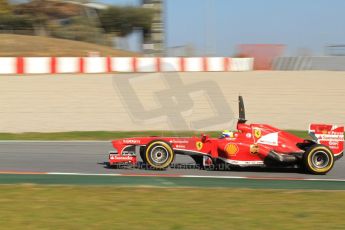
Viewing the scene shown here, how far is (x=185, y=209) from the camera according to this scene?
21.1 feet

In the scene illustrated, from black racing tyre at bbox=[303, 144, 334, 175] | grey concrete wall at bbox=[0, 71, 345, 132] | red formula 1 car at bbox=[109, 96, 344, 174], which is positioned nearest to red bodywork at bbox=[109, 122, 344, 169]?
red formula 1 car at bbox=[109, 96, 344, 174]

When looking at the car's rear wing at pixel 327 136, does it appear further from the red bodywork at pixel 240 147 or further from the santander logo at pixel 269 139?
the santander logo at pixel 269 139

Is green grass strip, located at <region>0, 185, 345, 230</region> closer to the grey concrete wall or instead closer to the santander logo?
the santander logo

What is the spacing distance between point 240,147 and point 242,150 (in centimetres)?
6

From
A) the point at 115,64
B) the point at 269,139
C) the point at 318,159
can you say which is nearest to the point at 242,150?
the point at 269,139

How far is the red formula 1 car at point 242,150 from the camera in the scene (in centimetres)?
984

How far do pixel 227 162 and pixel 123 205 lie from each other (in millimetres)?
3650

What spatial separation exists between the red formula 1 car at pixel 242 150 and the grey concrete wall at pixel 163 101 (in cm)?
853

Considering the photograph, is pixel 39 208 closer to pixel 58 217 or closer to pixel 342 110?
pixel 58 217

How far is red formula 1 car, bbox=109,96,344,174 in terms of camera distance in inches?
387

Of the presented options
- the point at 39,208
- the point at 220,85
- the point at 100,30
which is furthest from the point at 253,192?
the point at 100,30

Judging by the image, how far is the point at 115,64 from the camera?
79.7 feet

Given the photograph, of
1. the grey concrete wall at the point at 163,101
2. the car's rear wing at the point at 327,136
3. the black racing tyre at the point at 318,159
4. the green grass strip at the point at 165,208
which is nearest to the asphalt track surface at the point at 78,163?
the black racing tyre at the point at 318,159

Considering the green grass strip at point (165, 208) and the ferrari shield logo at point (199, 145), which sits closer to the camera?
the green grass strip at point (165, 208)
